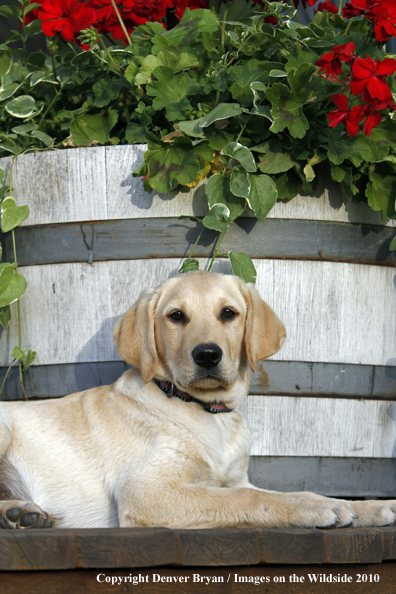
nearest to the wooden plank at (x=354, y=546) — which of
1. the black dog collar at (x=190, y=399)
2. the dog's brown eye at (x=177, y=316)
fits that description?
the black dog collar at (x=190, y=399)

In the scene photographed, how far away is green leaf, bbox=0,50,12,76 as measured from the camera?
113 inches

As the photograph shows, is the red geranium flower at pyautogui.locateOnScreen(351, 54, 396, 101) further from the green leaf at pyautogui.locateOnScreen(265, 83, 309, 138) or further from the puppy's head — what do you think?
the puppy's head

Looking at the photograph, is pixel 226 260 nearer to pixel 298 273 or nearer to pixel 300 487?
pixel 298 273

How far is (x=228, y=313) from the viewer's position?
2.44 metres

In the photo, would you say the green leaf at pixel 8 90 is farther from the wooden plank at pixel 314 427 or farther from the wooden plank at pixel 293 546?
the wooden plank at pixel 293 546

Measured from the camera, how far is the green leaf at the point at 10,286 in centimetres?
244

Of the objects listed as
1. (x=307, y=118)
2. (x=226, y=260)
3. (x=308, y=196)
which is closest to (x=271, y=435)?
(x=226, y=260)

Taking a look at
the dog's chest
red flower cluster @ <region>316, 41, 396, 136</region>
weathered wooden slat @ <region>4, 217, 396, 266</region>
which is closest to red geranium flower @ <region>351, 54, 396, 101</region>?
red flower cluster @ <region>316, 41, 396, 136</region>

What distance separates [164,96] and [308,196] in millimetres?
768

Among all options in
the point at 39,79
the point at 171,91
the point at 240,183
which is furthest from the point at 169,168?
the point at 39,79

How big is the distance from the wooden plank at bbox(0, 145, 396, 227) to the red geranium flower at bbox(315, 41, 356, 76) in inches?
18.0

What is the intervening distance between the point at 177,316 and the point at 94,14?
1.52 metres

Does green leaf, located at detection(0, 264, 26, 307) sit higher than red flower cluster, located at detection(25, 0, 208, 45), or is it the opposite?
red flower cluster, located at detection(25, 0, 208, 45)

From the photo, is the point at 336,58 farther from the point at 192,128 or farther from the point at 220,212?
the point at 220,212
